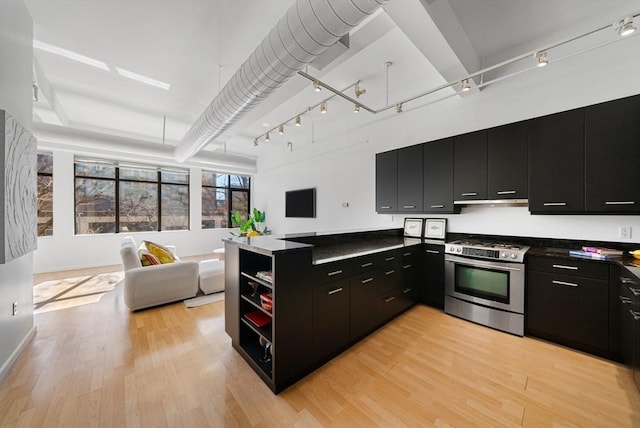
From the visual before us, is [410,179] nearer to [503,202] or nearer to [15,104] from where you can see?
[503,202]

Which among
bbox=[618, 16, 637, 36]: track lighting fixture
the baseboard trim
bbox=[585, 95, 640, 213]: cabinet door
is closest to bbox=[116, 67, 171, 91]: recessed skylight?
the baseboard trim

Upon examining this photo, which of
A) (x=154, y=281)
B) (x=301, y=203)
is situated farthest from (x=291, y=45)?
(x=301, y=203)

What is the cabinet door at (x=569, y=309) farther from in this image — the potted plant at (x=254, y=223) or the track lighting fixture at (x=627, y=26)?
the potted plant at (x=254, y=223)

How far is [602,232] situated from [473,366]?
6.57 feet

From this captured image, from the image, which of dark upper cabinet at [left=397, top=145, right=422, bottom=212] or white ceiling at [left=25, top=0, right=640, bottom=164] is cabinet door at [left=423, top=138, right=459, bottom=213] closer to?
dark upper cabinet at [left=397, top=145, right=422, bottom=212]

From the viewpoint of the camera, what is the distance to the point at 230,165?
19.6 feet

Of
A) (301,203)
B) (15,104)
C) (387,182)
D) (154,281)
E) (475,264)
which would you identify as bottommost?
(154,281)

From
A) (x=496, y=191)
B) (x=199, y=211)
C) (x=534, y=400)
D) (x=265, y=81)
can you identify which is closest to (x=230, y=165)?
(x=199, y=211)

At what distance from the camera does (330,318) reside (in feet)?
6.62

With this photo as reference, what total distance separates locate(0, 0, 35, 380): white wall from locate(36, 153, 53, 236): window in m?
3.92

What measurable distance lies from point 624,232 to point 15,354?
5860mm

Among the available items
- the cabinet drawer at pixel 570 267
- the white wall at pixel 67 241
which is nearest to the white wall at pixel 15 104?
the white wall at pixel 67 241

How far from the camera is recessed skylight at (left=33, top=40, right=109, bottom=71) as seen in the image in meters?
2.51

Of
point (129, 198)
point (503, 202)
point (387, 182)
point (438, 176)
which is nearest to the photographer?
point (503, 202)
